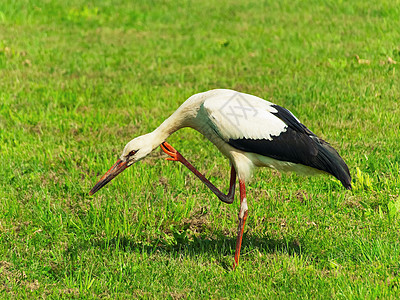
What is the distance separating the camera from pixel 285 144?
4586 millimetres

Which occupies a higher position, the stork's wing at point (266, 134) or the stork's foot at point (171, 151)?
the stork's wing at point (266, 134)

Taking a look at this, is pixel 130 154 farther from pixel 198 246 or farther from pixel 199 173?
pixel 198 246

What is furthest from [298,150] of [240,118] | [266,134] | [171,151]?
[171,151]

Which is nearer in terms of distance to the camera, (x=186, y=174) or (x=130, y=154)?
(x=130, y=154)

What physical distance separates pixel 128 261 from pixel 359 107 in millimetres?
4280

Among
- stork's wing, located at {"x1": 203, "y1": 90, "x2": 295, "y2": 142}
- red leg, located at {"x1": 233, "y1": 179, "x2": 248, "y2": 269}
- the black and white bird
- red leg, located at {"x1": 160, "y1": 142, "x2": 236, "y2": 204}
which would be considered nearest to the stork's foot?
red leg, located at {"x1": 160, "y1": 142, "x2": 236, "y2": 204}

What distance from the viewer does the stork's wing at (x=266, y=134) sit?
4508mm

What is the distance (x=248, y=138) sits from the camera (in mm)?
4523

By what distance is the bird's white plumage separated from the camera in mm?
4496

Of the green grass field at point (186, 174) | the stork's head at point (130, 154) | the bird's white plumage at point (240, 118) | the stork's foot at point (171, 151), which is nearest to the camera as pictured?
the green grass field at point (186, 174)

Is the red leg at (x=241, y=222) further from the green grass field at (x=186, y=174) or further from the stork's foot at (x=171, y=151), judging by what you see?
the stork's foot at (x=171, y=151)

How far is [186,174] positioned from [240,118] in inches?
68.3

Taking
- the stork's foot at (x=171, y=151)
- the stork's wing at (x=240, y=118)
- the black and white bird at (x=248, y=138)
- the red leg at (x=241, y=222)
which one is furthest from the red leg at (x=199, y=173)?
the stork's wing at (x=240, y=118)

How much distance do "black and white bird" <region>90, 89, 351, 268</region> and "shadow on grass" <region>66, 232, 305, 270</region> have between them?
10.2 inches
